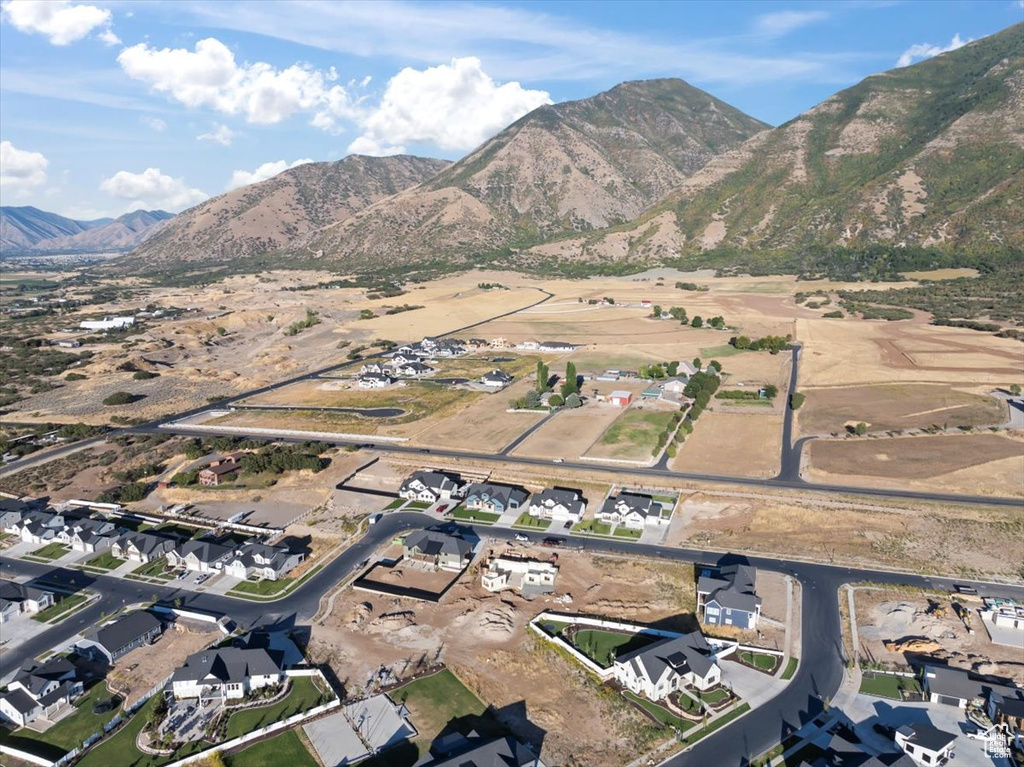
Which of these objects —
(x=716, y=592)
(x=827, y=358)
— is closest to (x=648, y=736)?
(x=716, y=592)

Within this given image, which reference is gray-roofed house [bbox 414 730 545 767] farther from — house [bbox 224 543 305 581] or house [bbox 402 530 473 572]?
house [bbox 224 543 305 581]

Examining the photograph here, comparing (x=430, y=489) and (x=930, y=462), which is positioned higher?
(x=430, y=489)

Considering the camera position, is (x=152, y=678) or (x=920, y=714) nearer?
(x=920, y=714)

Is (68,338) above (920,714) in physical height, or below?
above

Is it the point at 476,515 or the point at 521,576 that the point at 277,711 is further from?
the point at 476,515

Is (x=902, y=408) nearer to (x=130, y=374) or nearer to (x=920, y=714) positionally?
(x=920, y=714)

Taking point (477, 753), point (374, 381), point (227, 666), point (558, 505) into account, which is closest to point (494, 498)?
point (558, 505)
